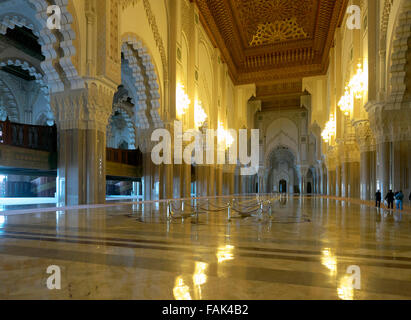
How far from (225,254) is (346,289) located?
0.98 m

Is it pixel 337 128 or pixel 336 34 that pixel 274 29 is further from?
pixel 337 128

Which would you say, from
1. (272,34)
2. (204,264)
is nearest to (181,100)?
(272,34)

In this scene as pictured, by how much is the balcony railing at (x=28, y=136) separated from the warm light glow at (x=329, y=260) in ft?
27.5

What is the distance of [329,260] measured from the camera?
2164 millimetres

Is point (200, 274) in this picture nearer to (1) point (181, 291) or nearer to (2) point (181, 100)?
(1) point (181, 291)

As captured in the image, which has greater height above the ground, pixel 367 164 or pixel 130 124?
pixel 130 124

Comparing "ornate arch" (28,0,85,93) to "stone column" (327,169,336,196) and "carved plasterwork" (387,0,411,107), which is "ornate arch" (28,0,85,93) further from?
"stone column" (327,169,336,196)

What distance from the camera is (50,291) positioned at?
1.51 metres

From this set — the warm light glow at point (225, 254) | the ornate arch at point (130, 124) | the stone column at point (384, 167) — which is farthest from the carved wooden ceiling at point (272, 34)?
the warm light glow at point (225, 254)

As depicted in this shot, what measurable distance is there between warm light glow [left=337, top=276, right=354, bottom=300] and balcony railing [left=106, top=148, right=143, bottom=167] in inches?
412

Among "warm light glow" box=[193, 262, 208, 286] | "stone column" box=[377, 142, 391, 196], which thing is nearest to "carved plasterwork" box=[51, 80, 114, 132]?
"warm light glow" box=[193, 262, 208, 286]

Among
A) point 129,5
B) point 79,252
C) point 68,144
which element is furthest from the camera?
point 129,5
